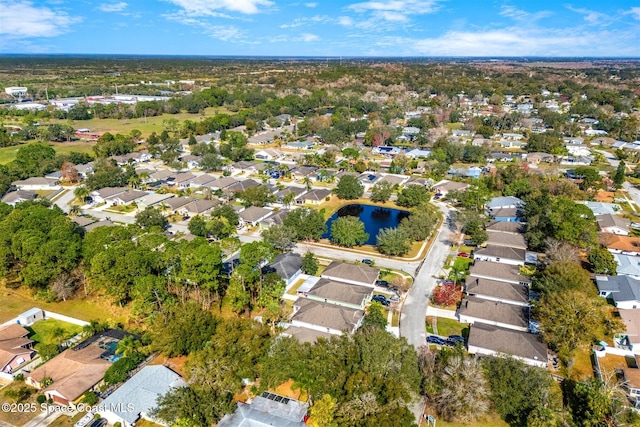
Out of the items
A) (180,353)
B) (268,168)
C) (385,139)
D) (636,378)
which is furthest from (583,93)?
(180,353)

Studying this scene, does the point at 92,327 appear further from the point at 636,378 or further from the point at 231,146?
the point at 231,146

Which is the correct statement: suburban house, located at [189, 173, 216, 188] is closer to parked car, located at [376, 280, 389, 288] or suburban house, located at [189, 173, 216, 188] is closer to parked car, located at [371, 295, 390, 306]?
parked car, located at [376, 280, 389, 288]

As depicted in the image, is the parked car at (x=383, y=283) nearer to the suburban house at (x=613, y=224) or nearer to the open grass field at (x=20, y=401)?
the open grass field at (x=20, y=401)

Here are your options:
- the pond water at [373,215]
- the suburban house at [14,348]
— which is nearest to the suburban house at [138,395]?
the suburban house at [14,348]

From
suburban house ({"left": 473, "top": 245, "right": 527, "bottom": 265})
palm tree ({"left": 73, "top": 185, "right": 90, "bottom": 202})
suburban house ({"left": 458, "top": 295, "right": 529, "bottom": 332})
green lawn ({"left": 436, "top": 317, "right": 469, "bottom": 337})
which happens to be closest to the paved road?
green lawn ({"left": 436, "top": 317, "right": 469, "bottom": 337})

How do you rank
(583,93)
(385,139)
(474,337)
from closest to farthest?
(474,337) → (385,139) → (583,93)

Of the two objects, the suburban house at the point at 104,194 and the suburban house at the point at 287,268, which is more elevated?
the suburban house at the point at 104,194
